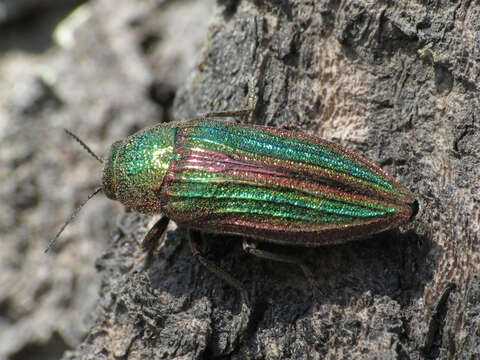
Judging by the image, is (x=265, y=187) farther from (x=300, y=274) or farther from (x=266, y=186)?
(x=300, y=274)

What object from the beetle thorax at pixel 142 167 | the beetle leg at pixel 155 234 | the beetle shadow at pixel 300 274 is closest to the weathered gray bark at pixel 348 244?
the beetle shadow at pixel 300 274

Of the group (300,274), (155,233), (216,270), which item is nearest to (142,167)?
(155,233)

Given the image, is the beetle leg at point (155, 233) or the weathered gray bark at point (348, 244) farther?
the beetle leg at point (155, 233)

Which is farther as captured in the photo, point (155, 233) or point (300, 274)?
point (155, 233)

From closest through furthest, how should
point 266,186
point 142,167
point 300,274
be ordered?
point 266,186
point 300,274
point 142,167

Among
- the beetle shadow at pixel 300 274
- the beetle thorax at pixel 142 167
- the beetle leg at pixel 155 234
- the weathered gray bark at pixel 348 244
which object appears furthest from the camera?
the beetle leg at pixel 155 234

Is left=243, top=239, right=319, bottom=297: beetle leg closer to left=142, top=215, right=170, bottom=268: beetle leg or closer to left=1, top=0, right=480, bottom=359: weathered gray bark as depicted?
left=1, top=0, right=480, bottom=359: weathered gray bark

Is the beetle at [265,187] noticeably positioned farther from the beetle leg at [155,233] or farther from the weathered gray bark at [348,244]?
the weathered gray bark at [348,244]

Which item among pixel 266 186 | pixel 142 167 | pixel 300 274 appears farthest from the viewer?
pixel 142 167
